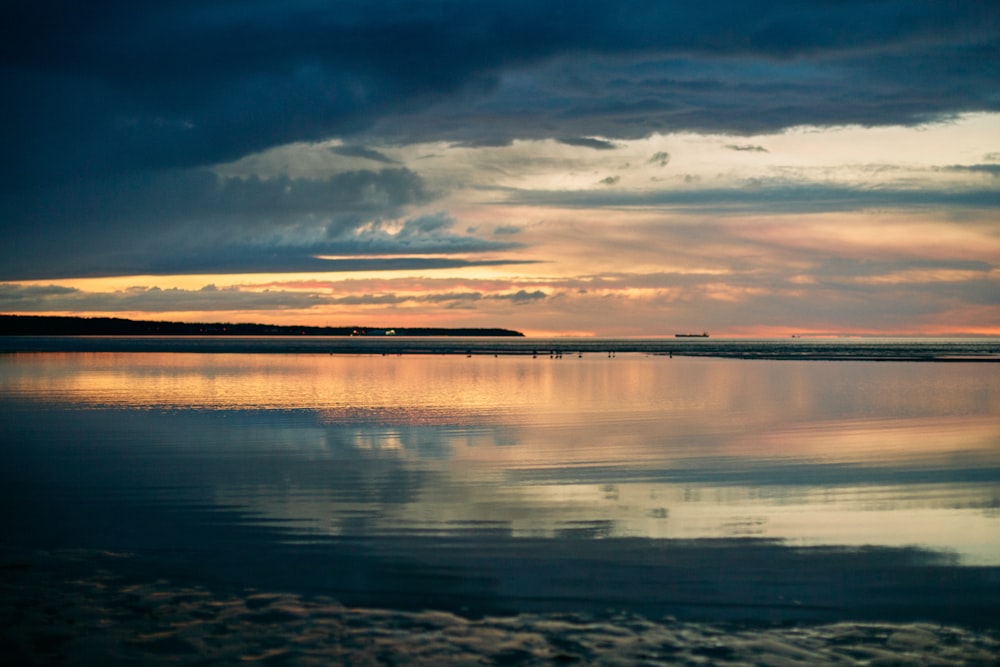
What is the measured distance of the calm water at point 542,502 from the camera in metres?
10.1

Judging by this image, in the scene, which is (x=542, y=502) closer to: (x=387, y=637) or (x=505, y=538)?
(x=505, y=538)

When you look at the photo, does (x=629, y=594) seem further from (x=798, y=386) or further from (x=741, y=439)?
(x=798, y=386)

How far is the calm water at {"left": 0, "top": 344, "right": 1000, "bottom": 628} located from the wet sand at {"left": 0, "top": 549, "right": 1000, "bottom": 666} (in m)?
0.47

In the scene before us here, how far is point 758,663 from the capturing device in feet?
25.2

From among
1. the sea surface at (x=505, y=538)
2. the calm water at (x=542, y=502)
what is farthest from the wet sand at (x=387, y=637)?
the calm water at (x=542, y=502)

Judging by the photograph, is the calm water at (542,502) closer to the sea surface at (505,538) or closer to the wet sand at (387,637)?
the sea surface at (505,538)

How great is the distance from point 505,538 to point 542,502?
2.68 metres

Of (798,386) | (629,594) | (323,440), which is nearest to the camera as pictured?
(629,594)

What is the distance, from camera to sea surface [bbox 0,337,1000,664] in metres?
8.41

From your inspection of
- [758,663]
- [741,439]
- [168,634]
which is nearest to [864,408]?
[741,439]

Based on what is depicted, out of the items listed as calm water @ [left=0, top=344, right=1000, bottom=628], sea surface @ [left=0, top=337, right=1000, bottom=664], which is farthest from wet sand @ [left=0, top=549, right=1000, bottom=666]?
calm water @ [left=0, top=344, right=1000, bottom=628]

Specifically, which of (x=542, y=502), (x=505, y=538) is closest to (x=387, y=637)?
(x=505, y=538)

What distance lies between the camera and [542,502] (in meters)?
14.9

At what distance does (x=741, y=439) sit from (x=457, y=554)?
13556 millimetres
